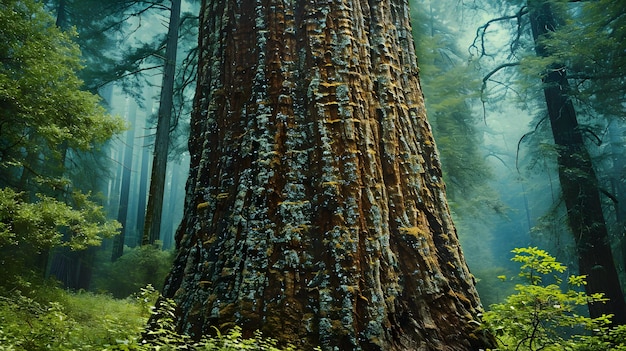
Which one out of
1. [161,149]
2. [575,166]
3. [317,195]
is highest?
[161,149]

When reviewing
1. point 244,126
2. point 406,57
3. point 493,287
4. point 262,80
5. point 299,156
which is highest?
point 406,57

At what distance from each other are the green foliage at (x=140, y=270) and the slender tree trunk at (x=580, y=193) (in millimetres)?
9387

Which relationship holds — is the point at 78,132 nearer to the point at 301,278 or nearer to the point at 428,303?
the point at 301,278

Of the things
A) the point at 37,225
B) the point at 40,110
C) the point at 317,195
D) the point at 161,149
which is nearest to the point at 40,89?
the point at 40,110

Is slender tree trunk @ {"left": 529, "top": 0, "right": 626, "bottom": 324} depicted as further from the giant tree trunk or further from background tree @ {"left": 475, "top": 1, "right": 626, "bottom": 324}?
the giant tree trunk

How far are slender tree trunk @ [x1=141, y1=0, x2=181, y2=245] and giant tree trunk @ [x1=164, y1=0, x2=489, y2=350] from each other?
776 cm

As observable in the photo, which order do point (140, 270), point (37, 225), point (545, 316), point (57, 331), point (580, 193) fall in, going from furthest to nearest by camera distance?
point (140, 270)
point (580, 193)
point (37, 225)
point (57, 331)
point (545, 316)

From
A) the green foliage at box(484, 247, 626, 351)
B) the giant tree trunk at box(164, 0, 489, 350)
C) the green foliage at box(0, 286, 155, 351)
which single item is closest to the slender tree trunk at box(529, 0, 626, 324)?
the giant tree trunk at box(164, 0, 489, 350)

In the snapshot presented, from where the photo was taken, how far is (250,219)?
285cm

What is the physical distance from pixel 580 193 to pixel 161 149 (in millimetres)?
10353

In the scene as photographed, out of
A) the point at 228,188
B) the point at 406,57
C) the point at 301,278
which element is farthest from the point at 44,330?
the point at 406,57

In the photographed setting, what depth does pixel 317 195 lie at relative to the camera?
2.89 metres

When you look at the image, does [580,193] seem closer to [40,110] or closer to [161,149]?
[161,149]

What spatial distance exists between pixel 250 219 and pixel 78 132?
5.53m
